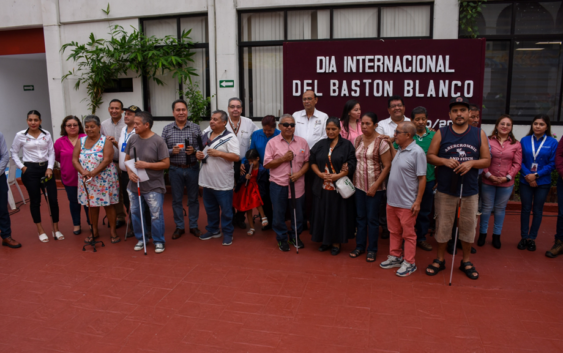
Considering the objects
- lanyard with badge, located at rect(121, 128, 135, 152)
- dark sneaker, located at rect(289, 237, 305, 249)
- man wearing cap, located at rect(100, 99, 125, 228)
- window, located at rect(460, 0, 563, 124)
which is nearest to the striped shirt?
dark sneaker, located at rect(289, 237, 305, 249)

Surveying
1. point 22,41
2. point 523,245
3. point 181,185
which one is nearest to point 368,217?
point 523,245

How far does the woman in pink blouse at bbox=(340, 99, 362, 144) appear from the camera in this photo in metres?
5.82

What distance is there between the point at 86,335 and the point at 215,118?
307 centimetres

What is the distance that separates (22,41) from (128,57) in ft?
11.8

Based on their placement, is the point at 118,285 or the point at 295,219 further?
the point at 295,219

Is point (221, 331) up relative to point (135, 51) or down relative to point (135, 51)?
down

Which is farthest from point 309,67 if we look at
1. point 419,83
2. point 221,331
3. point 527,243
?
point 221,331

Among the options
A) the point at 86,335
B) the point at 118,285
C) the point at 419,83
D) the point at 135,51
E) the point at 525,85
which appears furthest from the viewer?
the point at 135,51

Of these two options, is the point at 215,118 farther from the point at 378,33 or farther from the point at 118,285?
the point at 378,33

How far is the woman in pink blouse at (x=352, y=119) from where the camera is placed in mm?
5824

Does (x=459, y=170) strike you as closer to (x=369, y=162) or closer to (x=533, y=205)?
(x=369, y=162)

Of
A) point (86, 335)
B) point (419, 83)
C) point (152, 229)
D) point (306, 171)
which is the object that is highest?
point (419, 83)

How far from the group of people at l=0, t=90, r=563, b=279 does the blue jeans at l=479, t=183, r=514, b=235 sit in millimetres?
14

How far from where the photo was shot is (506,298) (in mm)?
4445
